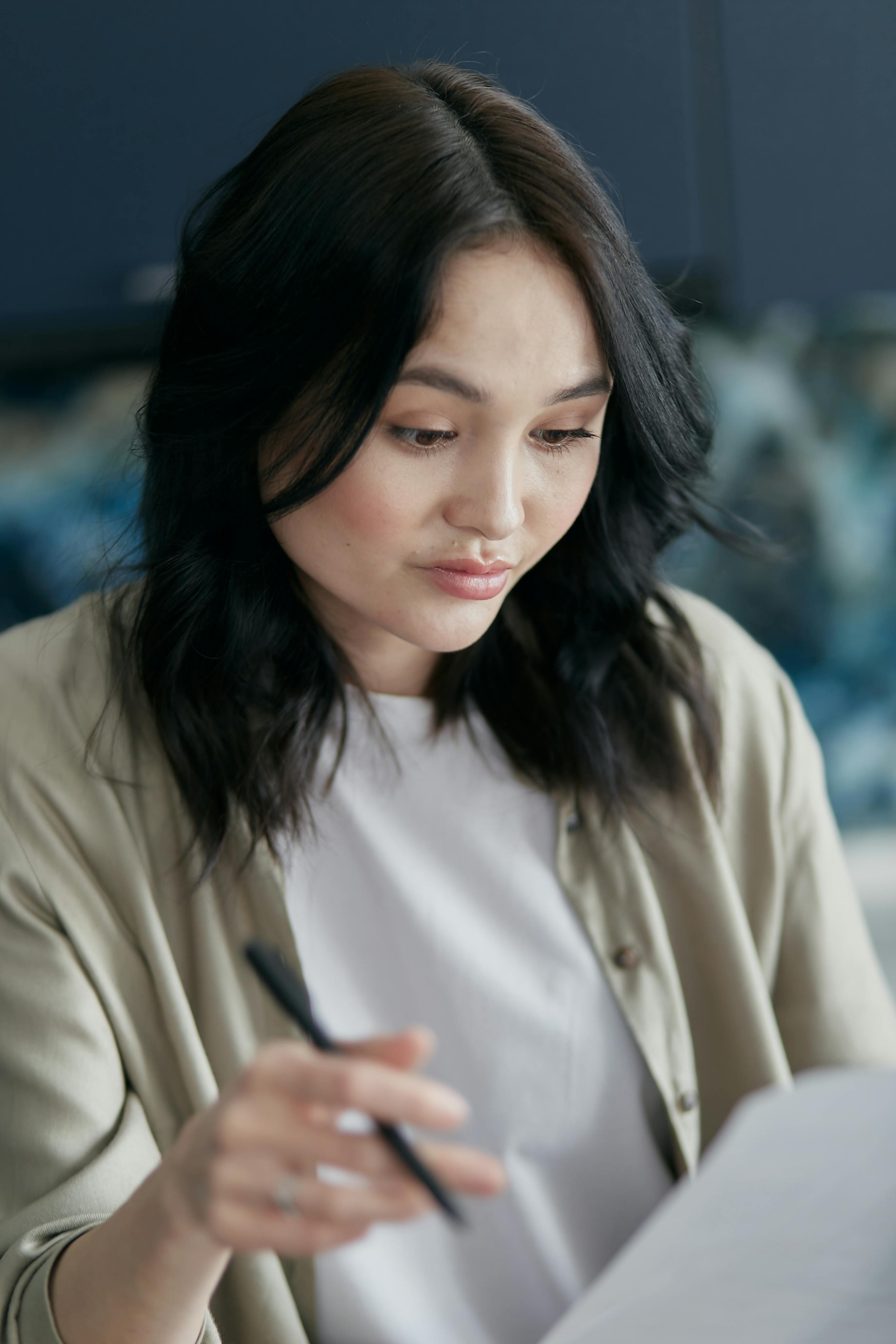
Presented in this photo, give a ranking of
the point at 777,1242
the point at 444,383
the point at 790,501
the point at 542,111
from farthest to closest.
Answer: the point at 790,501 → the point at 542,111 → the point at 444,383 → the point at 777,1242

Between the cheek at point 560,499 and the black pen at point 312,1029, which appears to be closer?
the black pen at point 312,1029

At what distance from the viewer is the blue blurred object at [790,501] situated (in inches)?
49.4

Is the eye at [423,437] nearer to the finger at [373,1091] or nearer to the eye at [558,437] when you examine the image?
the eye at [558,437]

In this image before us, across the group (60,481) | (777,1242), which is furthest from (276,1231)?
(60,481)

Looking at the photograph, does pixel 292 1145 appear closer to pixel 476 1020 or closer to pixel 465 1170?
pixel 465 1170

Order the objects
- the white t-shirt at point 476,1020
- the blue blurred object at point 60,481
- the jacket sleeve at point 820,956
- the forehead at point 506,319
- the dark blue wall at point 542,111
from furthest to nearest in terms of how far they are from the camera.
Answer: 1. the blue blurred object at point 60,481
2. the dark blue wall at point 542,111
3. the jacket sleeve at point 820,956
4. the white t-shirt at point 476,1020
5. the forehead at point 506,319

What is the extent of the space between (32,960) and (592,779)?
40cm

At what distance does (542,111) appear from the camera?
48.2 inches

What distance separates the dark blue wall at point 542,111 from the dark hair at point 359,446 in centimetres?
36

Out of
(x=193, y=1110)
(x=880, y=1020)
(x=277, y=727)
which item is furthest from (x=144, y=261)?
(x=880, y=1020)

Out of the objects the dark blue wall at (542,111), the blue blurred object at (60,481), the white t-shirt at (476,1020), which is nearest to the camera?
the white t-shirt at (476,1020)

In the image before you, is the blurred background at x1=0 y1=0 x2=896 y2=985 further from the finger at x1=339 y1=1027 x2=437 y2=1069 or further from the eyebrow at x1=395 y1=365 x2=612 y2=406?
the finger at x1=339 y1=1027 x2=437 y2=1069

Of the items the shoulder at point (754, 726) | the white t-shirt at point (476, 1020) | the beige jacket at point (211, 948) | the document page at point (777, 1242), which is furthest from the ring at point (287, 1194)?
the shoulder at point (754, 726)

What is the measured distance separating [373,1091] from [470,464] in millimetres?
398
